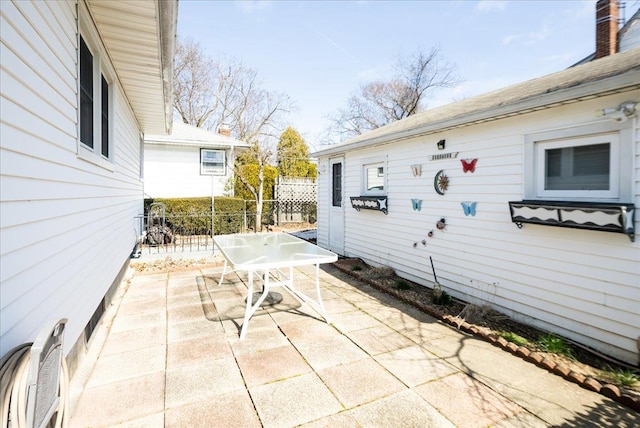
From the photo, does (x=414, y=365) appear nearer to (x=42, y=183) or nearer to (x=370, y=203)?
(x=42, y=183)

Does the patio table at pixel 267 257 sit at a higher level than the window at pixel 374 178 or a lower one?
lower

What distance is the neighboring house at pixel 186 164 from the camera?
12805 millimetres

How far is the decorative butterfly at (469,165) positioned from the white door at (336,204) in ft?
11.9

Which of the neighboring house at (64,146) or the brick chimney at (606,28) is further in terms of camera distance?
the brick chimney at (606,28)

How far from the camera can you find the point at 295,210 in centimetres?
1490

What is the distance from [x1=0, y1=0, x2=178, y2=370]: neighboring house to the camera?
172 centimetres

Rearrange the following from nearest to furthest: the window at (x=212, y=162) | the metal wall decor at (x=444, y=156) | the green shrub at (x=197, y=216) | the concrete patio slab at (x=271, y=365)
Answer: the concrete patio slab at (x=271, y=365)
the metal wall decor at (x=444, y=156)
the green shrub at (x=197, y=216)
the window at (x=212, y=162)

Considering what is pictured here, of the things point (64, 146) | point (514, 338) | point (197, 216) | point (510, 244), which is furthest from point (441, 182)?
point (197, 216)

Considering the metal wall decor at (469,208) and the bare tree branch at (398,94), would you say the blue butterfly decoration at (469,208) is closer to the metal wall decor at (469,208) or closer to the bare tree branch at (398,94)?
the metal wall decor at (469,208)

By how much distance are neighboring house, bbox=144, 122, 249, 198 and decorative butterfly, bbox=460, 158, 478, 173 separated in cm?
1005

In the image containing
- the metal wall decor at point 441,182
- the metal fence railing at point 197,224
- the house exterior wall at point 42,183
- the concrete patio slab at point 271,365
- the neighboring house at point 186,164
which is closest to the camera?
the house exterior wall at point 42,183

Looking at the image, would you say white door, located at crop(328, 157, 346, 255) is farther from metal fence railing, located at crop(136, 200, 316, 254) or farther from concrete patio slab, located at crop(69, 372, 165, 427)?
concrete patio slab, located at crop(69, 372, 165, 427)

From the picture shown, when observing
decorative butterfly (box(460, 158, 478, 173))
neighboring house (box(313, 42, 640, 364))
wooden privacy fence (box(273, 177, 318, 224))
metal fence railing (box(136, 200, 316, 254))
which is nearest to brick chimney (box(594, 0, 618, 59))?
neighboring house (box(313, 42, 640, 364))

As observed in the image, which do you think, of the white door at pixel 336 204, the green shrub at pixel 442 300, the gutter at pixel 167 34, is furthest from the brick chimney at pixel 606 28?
the gutter at pixel 167 34
